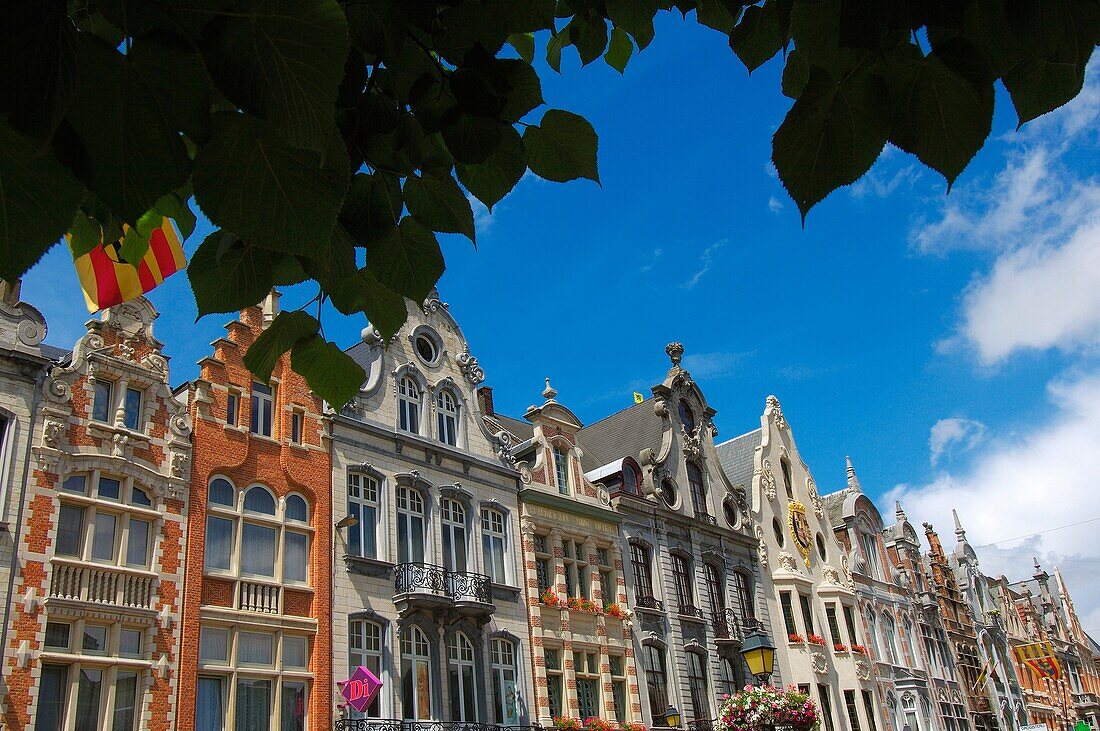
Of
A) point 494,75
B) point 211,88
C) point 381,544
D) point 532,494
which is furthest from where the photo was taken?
point 532,494

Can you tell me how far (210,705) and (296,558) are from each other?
3490 mm

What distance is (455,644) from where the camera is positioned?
22.6 m

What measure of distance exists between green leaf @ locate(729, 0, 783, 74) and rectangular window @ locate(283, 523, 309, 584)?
18.9 m

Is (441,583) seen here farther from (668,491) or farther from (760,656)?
(668,491)

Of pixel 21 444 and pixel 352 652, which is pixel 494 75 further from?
pixel 352 652

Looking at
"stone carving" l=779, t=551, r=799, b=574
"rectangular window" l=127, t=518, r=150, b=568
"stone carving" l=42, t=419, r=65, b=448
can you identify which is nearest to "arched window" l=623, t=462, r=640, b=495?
"stone carving" l=779, t=551, r=799, b=574

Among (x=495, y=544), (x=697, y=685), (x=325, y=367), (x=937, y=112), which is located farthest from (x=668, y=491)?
(x=937, y=112)

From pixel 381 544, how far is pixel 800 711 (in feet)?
33.1

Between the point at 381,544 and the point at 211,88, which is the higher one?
the point at 381,544

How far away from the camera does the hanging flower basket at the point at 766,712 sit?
20297 mm

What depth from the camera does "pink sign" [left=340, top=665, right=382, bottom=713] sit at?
1905 centimetres

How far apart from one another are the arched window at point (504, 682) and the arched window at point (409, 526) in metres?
3.16

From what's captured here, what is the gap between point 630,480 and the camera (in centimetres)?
3077

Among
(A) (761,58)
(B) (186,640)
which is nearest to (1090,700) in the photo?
(B) (186,640)
